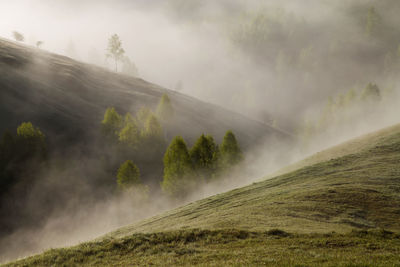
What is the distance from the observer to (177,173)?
6122cm

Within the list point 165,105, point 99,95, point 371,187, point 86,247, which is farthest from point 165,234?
point 99,95

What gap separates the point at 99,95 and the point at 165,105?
35311 mm

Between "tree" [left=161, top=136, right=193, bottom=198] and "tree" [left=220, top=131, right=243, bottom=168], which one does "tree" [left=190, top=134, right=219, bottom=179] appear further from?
"tree" [left=161, top=136, right=193, bottom=198]

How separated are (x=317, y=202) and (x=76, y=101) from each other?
317 feet

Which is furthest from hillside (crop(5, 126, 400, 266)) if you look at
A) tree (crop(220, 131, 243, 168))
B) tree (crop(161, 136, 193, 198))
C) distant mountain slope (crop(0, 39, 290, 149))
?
distant mountain slope (crop(0, 39, 290, 149))

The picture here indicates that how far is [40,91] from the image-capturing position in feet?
323

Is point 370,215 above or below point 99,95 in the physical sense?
below

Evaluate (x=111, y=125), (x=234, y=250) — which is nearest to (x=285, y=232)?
(x=234, y=250)

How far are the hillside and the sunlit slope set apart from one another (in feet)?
0.26

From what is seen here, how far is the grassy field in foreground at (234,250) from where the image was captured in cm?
1307

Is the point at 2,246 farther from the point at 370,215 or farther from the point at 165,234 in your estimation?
the point at 370,215

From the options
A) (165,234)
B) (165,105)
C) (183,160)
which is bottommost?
(165,234)

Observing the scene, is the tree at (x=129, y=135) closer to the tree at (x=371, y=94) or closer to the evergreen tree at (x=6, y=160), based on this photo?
the evergreen tree at (x=6, y=160)

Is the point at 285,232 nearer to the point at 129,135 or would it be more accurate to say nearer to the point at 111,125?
the point at 129,135
